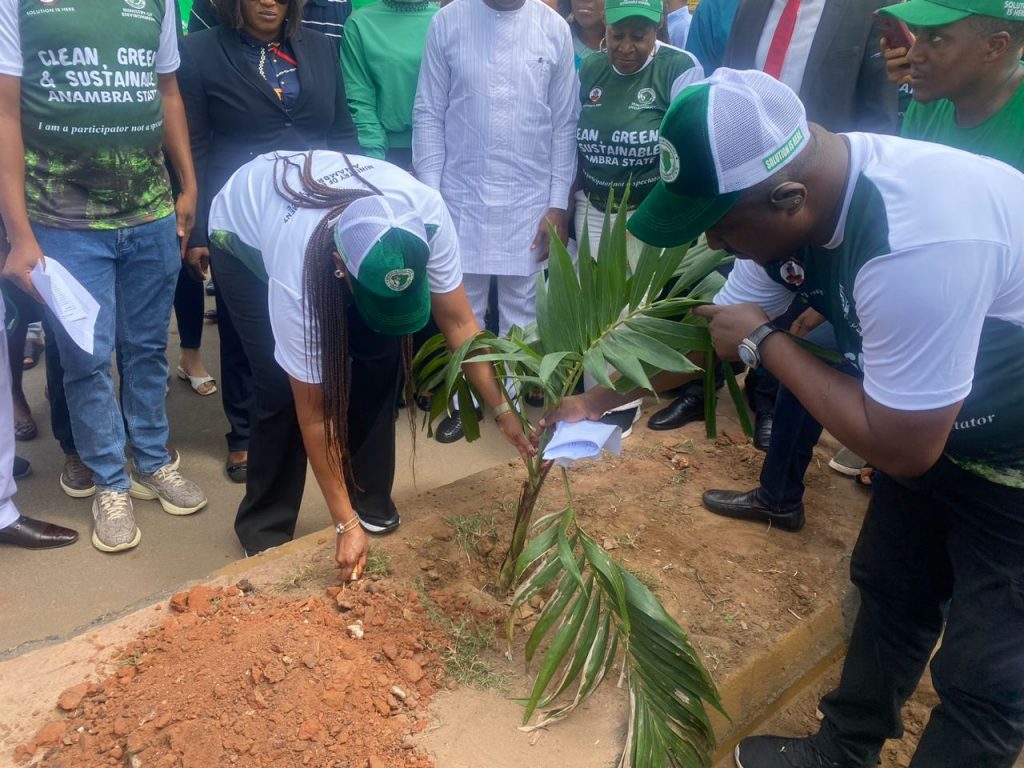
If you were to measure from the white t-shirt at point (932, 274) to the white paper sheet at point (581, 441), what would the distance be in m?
0.58

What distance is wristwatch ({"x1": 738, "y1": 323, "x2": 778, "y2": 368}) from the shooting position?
1.86m

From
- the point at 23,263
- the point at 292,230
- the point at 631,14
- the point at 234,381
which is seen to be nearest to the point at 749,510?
the point at 292,230

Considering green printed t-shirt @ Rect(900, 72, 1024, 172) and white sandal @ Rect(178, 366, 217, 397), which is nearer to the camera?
green printed t-shirt @ Rect(900, 72, 1024, 172)

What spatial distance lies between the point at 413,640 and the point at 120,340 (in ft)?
5.81

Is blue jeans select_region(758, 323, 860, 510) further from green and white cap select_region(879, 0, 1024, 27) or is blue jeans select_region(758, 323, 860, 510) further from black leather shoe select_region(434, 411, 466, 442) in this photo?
black leather shoe select_region(434, 411, 466, 442)

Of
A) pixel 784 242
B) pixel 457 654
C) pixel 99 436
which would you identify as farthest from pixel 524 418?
pixel 99 436

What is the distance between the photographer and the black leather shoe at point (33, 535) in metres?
3.27

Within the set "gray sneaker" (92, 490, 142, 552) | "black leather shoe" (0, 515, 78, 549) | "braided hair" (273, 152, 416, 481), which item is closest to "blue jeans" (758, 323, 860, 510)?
"braided hair" (273, 152, 416, 481)

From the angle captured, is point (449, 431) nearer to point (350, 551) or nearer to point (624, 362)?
point (350, 551)

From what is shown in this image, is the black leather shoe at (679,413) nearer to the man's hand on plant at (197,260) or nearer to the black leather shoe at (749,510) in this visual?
the black leather shoe at (749,510)

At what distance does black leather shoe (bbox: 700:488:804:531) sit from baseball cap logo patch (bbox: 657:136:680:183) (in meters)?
1.85

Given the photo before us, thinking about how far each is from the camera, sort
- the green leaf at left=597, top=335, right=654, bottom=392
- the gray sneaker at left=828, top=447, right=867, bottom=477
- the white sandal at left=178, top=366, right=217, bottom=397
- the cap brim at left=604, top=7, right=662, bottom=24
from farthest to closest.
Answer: the white sandal at left=178, top=366, right=217, bottom=397 < the gray sneaker at left=828, top=447, right=867, bottom=477 < the cap brim at left=604, top=7, right=662, bottom=24 < the green leaf at left=597, top=335, right=654, bottom=392

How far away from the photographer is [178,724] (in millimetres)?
2135

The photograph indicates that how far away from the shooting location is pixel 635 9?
3486 millimetres
